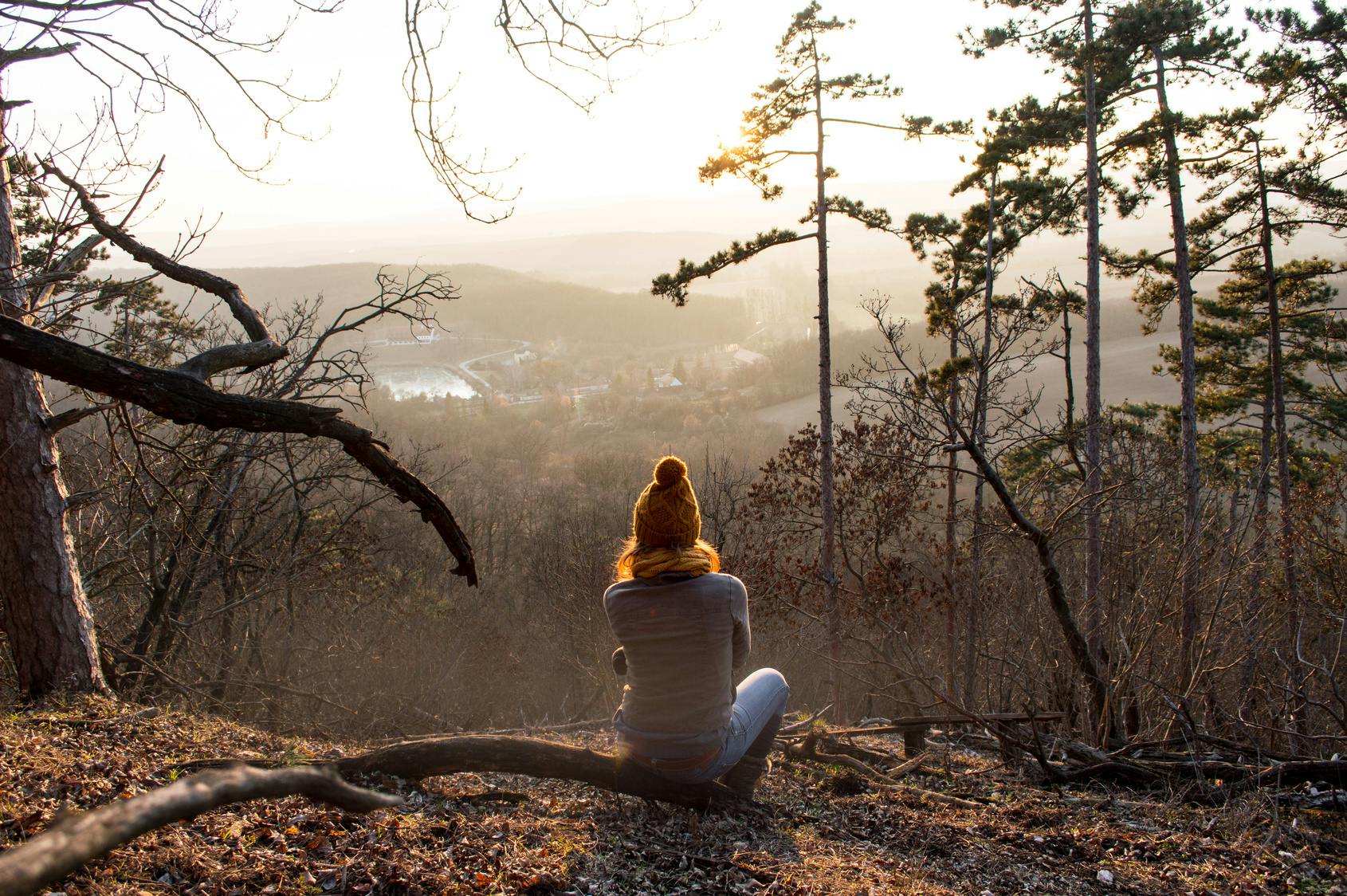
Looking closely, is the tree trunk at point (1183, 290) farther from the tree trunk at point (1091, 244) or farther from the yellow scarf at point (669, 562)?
the yellow scarf at point (669, 562)

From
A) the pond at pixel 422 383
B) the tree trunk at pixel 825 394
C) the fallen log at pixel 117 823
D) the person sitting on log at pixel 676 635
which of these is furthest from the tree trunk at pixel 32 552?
the pond at pixel 422 383

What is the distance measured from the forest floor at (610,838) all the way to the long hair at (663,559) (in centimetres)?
116

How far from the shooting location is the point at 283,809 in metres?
3.24

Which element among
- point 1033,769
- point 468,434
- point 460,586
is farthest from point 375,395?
point 1033,769

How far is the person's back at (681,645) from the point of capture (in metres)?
3.58

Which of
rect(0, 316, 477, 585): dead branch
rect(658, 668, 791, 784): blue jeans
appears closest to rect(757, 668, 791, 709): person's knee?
rect(658, 668, 791, 784): blue jeans

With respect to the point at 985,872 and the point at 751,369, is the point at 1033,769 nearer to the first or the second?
the point at 985,872

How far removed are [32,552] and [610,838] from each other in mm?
4255

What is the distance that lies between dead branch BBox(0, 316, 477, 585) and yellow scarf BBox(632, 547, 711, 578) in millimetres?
741

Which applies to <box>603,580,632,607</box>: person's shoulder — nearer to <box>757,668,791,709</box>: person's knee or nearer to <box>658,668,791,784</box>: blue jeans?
<box>658,668,791,784</box>: blue jeans

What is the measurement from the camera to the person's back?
3.58m

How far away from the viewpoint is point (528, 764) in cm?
401

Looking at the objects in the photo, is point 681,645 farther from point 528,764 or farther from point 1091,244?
point 1091,244

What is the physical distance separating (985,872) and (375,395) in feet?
179
